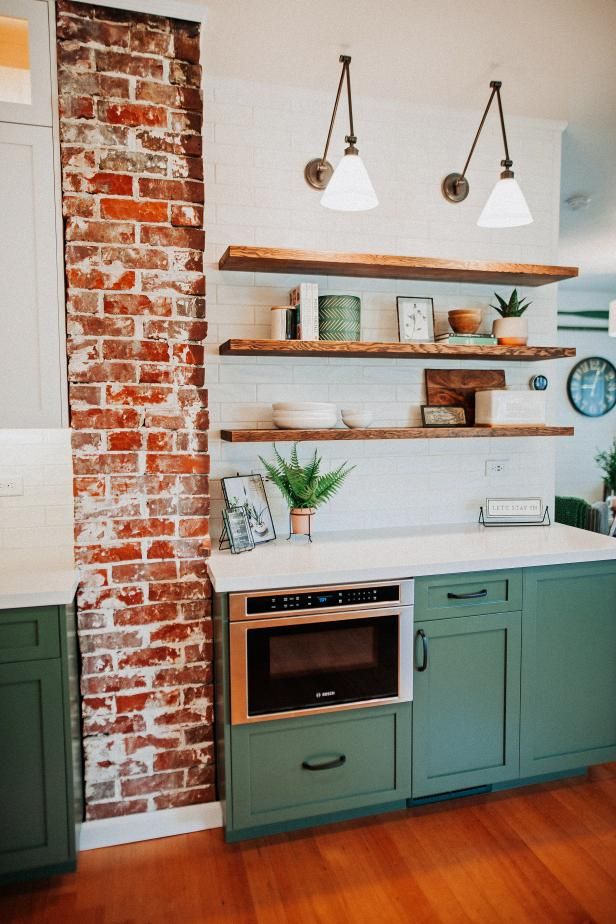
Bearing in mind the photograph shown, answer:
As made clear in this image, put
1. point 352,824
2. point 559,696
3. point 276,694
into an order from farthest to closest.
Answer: point 559,696 → point 352,824 → point 276,694

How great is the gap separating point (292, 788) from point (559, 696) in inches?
43.5

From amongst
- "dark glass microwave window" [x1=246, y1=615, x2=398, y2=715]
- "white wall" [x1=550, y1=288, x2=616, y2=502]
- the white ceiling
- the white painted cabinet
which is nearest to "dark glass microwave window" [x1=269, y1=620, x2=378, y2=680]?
"dark glass microwave window" [x1=246, y1=615, x2=398, y2=715]

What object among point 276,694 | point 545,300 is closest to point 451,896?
point 276,694

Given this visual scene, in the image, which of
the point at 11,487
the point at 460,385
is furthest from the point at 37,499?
the point at 460,385

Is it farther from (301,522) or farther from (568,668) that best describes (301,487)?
(568,668)

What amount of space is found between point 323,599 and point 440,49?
80.7 inches

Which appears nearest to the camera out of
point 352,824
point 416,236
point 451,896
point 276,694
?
point 451,896

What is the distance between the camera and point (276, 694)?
7.11 ft

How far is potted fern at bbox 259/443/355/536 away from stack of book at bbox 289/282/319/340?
496 mm

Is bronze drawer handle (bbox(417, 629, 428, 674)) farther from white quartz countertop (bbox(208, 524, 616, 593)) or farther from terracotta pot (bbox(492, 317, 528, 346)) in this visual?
terracotta pot (bbox(492, 317, 528, 346))

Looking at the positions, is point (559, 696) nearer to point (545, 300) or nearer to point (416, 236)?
point (545, 300)

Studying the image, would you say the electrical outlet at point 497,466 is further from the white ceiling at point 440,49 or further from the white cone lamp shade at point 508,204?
the white ceiling at point 440,49

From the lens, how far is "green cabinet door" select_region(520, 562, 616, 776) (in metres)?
2.46

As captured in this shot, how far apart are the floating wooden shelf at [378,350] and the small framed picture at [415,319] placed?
99 mm
